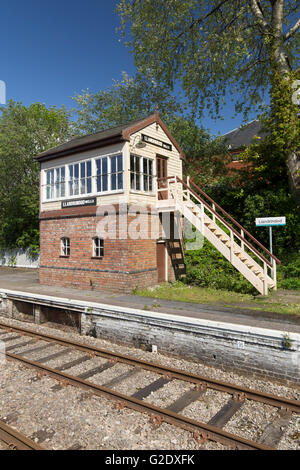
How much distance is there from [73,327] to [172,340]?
13.6 ft

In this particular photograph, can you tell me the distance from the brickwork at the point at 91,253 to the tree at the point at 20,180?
9.59m

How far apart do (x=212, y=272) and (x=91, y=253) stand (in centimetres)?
525

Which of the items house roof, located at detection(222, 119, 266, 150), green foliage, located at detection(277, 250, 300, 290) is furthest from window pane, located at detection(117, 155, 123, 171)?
house roof, located at detection(222, 119, 266, 150)

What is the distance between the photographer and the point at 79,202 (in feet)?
46.2

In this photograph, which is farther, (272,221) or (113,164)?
(113,164)

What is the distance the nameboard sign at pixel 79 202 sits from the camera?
13.6m

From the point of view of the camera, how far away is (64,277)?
577 inches

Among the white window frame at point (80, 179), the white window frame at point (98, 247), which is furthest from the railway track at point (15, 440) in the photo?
the white window frame at point (80, 179)

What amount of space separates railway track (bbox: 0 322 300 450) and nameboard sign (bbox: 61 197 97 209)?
252 inches

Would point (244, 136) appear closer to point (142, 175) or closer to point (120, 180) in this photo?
point (142, 175)

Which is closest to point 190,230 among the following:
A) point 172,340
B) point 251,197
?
point 251,197

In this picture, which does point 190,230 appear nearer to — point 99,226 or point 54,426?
point 99,226

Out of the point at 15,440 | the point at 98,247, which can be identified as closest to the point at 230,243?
the point at 98,247

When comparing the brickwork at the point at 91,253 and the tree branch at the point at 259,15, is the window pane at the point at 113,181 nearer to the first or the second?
the brickwork at the point at 91,253
